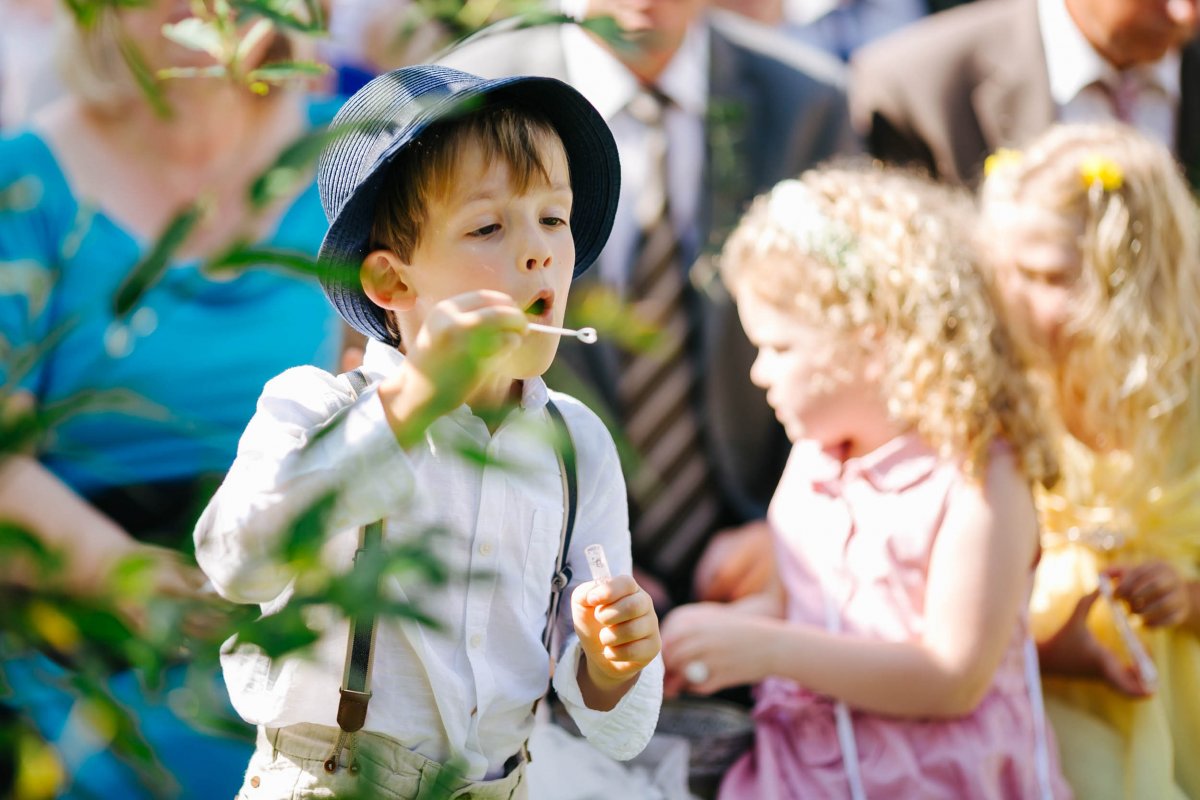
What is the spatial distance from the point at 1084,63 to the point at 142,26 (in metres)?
2.28

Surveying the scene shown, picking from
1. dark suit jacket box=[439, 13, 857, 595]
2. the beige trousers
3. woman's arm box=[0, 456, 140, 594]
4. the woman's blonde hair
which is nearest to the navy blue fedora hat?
the beige trousers

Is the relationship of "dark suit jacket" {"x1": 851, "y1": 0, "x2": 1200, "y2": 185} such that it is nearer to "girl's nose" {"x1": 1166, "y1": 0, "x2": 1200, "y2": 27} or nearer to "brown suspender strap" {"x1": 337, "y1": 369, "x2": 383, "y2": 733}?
"girl's nose" {"x1": 1166, "y1": 0, "x2": 1200, "y2": 27}

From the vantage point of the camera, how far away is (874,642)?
2287 mm

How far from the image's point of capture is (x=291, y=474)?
1262 millimetres

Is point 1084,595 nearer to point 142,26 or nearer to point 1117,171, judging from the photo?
point 1117,171

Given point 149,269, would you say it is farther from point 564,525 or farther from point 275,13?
point 564,525

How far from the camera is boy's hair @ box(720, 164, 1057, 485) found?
233 cm

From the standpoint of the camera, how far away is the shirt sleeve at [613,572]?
1.69 meters

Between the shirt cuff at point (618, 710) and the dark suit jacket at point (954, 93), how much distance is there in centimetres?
199

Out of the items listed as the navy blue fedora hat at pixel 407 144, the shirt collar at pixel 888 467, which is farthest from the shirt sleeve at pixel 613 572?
the shirt collar at pixel 888 467

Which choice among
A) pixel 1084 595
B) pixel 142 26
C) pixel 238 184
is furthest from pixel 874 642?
pixel 142 26

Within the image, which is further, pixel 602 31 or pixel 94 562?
pixel 94 562

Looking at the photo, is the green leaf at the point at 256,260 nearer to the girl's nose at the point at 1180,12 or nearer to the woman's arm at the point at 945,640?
the woman's arm at the point at 945,640

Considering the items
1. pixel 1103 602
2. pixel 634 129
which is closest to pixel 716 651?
pixel 1103 602
